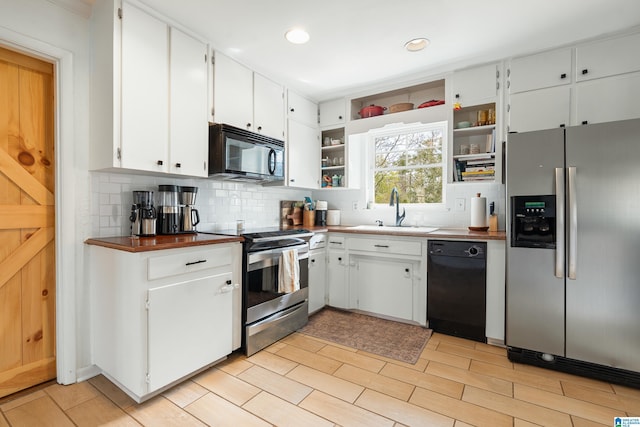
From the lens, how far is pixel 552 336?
6.89 feet

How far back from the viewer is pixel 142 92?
2.02 m

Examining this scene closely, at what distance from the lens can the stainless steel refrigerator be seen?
6.25 feet

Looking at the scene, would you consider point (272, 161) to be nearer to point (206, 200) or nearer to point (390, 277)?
point (206, 200)

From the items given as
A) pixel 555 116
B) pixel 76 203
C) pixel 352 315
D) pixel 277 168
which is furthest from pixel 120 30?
pixel 555 116

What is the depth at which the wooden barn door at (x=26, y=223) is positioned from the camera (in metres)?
1.80

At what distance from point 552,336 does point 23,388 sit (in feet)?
11.5

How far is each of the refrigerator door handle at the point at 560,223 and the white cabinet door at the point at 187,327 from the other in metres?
2.32

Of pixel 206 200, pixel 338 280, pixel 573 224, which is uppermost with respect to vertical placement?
pixel 206 200

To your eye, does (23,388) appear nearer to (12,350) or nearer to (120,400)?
(12,350)

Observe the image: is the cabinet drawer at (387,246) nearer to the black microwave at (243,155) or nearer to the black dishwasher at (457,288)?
the black dishwasher at (457,288)

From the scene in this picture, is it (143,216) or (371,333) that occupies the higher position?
(143,216)

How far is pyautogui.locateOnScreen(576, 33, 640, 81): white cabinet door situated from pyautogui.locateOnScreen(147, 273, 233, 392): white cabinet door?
325cm

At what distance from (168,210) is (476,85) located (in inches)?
116

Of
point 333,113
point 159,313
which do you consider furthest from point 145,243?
point 333,113
